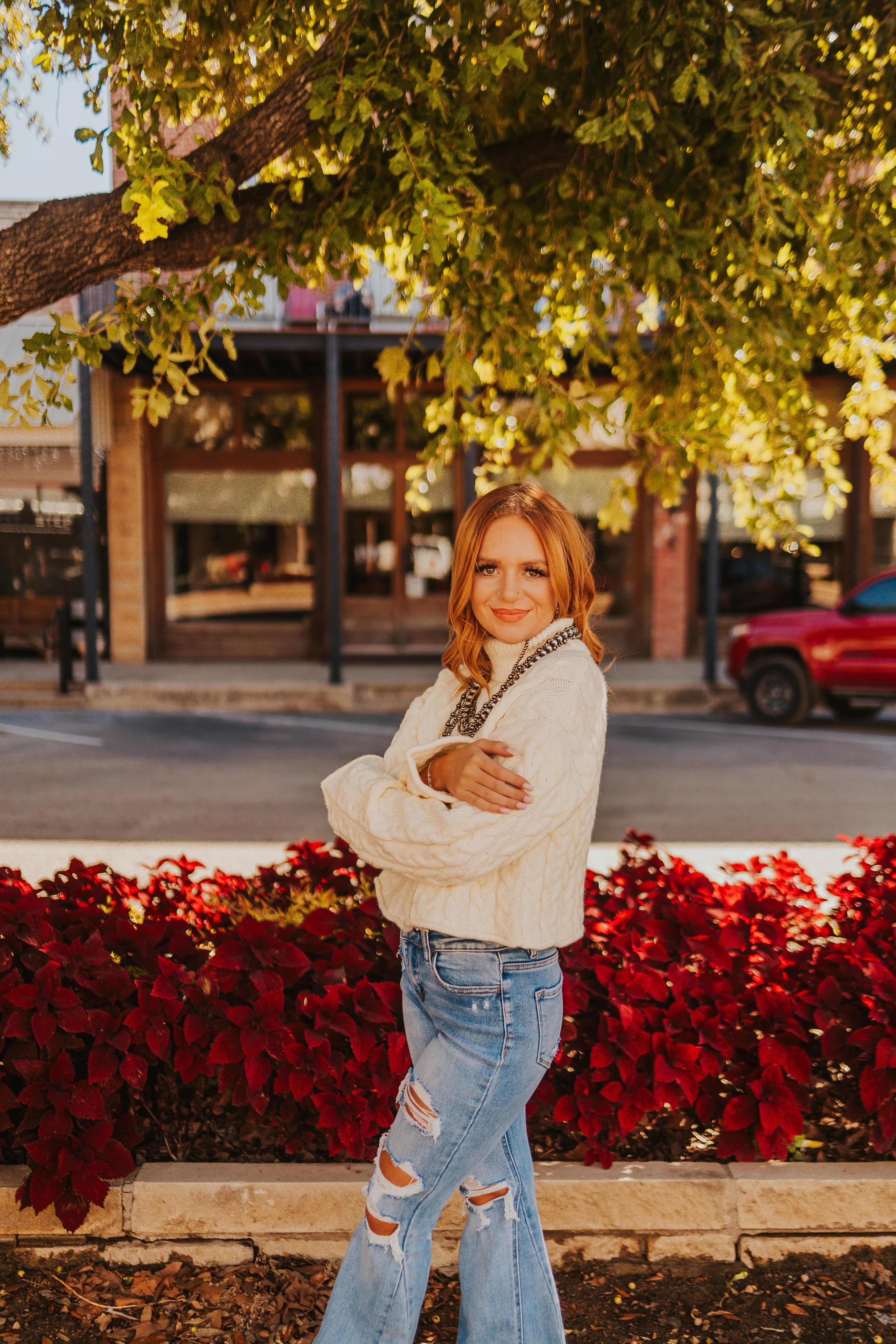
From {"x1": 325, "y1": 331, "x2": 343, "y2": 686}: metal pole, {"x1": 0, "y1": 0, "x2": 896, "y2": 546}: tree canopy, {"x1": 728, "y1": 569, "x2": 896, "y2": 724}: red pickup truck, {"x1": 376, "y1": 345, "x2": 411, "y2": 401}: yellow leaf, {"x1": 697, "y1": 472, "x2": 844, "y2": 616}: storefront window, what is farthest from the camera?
{"x1": 697, "y1": 472, "x2": 844, "y2": 616}: storefront window

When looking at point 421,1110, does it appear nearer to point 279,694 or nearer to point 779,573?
point 279,694

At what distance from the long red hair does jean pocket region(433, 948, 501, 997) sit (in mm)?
502

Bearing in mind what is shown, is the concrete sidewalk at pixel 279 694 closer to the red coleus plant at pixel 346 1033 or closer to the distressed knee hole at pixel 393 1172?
the red coleus plant at pixel 346 1033

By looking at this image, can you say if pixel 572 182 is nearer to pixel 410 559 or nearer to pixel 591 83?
pixel 591 83

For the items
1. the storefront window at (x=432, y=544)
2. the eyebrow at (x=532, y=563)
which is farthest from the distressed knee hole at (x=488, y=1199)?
the storefront window at (x=432, y=544)

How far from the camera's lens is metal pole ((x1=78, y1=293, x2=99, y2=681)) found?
43.2 feet

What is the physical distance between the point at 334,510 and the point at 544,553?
12.0 m

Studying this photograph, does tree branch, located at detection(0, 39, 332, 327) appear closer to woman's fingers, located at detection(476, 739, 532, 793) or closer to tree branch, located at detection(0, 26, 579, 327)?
tree branch, located at detection(0, 26, 579, 327)

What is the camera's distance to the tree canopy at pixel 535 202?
2709 mm

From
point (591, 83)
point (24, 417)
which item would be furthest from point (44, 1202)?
point (591, 83)

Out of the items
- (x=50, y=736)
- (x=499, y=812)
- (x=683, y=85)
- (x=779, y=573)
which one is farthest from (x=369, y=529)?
(x=499, y=812)

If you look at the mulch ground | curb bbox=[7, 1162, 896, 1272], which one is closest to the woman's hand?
curb bbox=[7, 1162, 896, 1272]

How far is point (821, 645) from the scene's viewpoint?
1124cm

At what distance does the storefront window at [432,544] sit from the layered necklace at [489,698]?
14.4 metres
